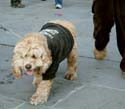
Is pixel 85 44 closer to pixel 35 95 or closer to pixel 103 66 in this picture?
pixel 103 66

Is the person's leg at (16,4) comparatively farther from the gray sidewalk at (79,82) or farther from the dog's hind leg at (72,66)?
the dog's hind leg at (72,66)

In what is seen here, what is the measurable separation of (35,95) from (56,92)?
1.21 feet

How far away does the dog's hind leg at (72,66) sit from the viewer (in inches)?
212

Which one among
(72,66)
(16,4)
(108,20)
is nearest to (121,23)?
(108,20)

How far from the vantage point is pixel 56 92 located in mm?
5094

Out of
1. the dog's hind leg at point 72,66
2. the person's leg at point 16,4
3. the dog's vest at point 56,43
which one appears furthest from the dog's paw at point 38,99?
the person's leg at point 16,4

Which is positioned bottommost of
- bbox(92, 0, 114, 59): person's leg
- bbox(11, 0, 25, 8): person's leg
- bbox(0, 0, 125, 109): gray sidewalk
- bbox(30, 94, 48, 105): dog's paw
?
bbox(11, 0, 25, 8): person's leg

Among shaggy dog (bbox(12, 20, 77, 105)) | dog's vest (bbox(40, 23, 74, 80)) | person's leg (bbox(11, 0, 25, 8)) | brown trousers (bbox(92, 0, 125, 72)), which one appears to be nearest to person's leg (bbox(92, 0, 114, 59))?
brown trousers (bbox(92, 0, 125, 72))

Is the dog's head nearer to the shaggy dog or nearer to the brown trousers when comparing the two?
the shaggy dog

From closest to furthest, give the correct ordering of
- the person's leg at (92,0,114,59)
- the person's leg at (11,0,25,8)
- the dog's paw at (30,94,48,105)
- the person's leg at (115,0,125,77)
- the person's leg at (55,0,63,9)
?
1. the dog's paw at (30,94,48,105)
2. the person's leg at (115,0,125,77)
3. the person's leg at (92,0,114,59)
4. the person's leg at (55,0,63,9)
5. the person's leg at (11,0,25,8)

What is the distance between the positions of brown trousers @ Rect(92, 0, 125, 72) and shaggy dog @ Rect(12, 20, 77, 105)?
0.62 m

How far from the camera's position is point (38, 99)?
15.6ft

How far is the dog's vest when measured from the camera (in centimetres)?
464

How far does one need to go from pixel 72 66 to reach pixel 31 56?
4.01ft
